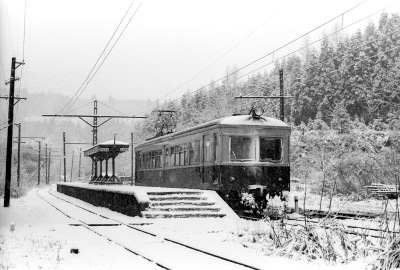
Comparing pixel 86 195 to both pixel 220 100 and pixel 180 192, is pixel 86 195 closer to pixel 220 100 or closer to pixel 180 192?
pixel 180 192

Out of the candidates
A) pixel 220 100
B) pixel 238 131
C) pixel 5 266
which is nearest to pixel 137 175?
pixel 238 131

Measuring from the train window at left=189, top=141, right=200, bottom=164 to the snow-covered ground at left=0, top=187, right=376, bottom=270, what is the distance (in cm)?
437

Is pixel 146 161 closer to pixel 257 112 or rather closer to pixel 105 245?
pixel 257 112

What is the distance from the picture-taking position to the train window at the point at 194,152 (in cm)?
1883

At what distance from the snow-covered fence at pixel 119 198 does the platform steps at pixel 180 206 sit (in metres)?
0.31

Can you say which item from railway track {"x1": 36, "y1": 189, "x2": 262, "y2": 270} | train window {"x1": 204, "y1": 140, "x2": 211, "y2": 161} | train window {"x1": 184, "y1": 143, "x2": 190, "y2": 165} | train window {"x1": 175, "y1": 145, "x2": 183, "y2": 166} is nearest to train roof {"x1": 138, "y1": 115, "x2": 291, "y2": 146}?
train window {"x1": 204, "y1": 140, "x2": 211, "y2": 161}

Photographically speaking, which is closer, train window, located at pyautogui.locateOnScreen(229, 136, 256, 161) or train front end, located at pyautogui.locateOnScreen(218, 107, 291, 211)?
train front end, located at pyautogui.locateOnScreen(218, 107, 291, 211)

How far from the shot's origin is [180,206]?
15.5 metres

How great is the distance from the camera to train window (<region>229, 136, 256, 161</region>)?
57.0 ft

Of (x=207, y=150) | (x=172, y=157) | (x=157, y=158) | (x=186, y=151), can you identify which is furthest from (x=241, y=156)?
(x=157, y=158)

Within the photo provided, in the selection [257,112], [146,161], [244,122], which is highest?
[257,112]

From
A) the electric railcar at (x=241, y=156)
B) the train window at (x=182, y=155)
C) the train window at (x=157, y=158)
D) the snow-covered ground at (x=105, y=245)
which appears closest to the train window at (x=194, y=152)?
the electric railcar at (x=241, y=156)

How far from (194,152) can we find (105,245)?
944 cm

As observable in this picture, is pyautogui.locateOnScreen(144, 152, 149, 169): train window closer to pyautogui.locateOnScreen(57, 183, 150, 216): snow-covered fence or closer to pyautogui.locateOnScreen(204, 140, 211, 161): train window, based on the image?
pyautogui.locateOnScreen(57, 183, 150, 216): snow-covered fence
